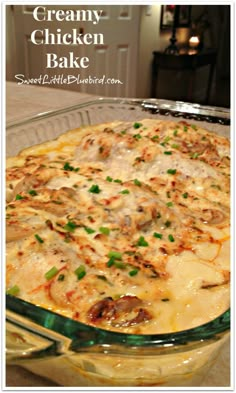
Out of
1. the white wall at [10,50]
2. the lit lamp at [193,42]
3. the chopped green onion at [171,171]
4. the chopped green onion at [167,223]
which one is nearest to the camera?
the chopped green onion at [167,223]

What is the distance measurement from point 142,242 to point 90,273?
17 centimetres

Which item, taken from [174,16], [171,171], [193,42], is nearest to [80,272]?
[171,171]

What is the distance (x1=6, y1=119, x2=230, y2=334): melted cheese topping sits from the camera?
2.49 feet

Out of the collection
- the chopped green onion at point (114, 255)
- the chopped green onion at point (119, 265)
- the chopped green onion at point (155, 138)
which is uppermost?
the chopped green onion at point (155, 138)

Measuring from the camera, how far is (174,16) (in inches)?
169

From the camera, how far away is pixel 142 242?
0.95m

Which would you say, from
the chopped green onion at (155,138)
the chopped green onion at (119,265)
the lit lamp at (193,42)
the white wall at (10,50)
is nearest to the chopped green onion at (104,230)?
the chopped green onion at (119,265)

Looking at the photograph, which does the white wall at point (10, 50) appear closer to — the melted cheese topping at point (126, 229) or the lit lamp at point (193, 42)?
the melted cheese topping at point (126, 229)

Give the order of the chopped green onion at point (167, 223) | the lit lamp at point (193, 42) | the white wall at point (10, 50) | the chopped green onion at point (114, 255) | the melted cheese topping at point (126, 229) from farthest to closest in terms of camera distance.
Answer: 1. the lit lamp at point (193, 42)
2. the white wall at point (10, 50)
3. the chopped green onion at point (167, 223)
4. the chopped green onion at point (114, 255)
5. the melted cheese topping at point (126, 229)

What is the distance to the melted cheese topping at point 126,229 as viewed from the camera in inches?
29.9

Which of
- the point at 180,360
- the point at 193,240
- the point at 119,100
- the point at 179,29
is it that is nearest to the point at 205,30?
the point at 179,29

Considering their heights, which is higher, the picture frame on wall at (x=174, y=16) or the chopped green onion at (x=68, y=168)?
the picture frame on wall at (x=174, y=16)

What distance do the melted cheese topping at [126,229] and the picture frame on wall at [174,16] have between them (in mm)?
3236

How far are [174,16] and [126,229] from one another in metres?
3.81
